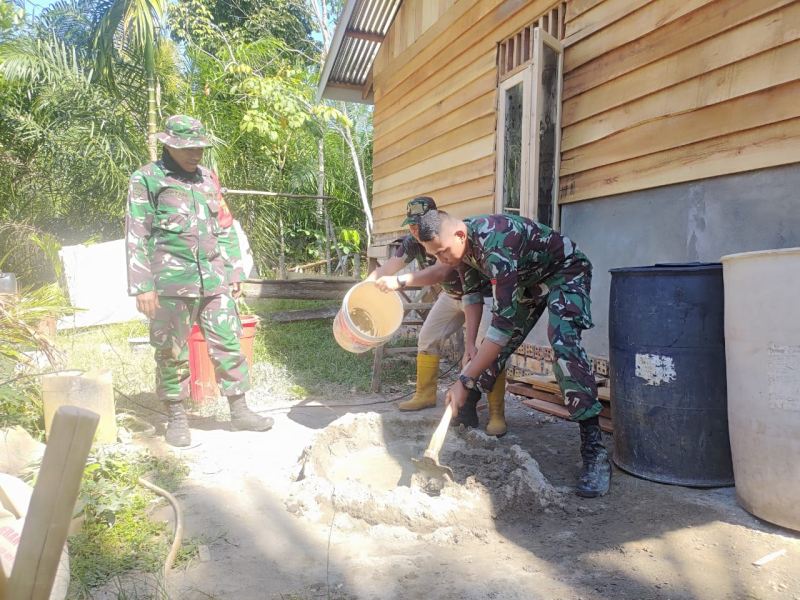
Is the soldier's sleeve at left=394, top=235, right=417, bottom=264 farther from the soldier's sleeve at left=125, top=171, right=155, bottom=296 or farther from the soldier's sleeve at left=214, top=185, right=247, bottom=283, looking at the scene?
the soldier's sleeve at left=125, top=171, right=155, bottom=296

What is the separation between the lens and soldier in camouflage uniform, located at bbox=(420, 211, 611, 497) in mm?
2611

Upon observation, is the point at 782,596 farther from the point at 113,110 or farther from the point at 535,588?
the point at 113,110

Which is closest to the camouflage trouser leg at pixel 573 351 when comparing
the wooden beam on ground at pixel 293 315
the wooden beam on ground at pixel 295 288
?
the wooden beam on ground at pixel 293 315

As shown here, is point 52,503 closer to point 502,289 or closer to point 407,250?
point 502,289

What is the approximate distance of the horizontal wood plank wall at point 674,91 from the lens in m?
2.86

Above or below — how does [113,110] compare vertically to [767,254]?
above

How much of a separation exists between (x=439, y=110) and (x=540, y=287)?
3769 mm

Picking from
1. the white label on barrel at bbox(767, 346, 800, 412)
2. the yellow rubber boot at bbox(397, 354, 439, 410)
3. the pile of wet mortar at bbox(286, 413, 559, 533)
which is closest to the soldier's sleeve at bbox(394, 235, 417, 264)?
the yellow rubber boot at bbox(397, 354, 439, 410)

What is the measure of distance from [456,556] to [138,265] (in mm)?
2434

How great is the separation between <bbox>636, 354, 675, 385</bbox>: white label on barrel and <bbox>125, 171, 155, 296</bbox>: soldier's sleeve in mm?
2761

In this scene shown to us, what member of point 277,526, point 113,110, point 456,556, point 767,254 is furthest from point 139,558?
point 113,110

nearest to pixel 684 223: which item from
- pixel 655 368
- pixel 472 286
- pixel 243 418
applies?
pixel 655 368

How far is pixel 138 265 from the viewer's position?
3336mm

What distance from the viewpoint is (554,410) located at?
3.81m
